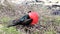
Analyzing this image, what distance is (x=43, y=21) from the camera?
7672 millimetres

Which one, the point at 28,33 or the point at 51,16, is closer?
the point at 28,33

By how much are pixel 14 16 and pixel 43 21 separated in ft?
3.25

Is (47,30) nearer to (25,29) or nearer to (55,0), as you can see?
(25,29)

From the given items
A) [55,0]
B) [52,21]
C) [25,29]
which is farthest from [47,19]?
[55,0]

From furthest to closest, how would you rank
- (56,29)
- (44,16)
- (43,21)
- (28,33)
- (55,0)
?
Answer: (55,0) → (44,16) → (43,21) → (56,29) → (28,33)

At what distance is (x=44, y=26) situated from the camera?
713cm

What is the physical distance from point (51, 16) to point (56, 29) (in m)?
1.48

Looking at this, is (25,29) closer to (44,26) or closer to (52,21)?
(44,26)

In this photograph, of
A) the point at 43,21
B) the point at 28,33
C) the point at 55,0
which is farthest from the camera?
the point at 55,0

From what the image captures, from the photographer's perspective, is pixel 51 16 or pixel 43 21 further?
pixel 51 16

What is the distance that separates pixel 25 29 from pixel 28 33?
273 millimetres

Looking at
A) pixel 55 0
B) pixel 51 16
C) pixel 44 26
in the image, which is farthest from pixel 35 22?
pixel 55 0

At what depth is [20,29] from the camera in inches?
263

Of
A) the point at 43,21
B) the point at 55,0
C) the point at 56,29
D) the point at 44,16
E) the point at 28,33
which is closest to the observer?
the point at 28,33
